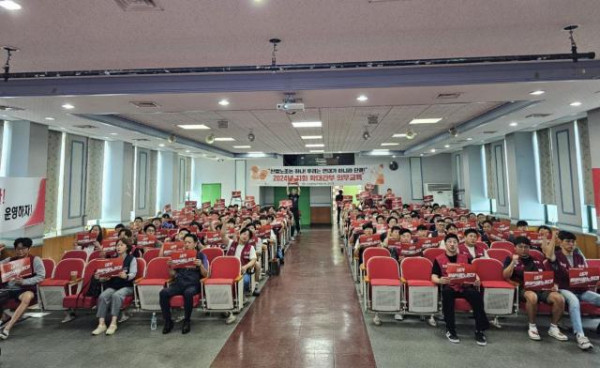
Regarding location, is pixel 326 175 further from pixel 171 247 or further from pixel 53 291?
pixel 53 291

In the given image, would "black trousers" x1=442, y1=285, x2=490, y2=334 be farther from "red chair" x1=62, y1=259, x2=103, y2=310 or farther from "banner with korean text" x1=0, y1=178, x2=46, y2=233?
"banner with korean text" x1=0, y1=178, x2=46, y2=233

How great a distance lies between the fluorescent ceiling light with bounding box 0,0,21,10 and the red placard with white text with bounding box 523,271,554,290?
6.01 m

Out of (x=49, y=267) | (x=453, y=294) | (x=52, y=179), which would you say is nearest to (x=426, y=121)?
(x=453, y=294)

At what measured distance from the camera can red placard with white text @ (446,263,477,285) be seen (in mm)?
3627

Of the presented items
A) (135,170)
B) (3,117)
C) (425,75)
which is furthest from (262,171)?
(425,75)

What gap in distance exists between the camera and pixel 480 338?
11.7ft

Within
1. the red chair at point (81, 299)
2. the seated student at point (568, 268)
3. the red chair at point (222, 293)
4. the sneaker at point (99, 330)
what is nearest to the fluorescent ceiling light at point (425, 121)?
the seated student at point (568, 268)

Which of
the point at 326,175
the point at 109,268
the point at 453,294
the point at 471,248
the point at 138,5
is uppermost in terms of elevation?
the point at 138,5

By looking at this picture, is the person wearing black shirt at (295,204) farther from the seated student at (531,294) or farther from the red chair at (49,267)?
the seated student at (531,294)

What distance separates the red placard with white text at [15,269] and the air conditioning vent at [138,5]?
3390 millimetres

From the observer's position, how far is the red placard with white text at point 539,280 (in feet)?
11.8

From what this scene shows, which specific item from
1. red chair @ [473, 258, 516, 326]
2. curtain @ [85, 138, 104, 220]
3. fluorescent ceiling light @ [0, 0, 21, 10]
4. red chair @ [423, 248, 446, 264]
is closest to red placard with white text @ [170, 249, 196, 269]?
fluorescent ceiling light @ [0, 0, 21, 10]

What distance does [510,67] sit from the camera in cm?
422

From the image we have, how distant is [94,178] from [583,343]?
11457 mm
